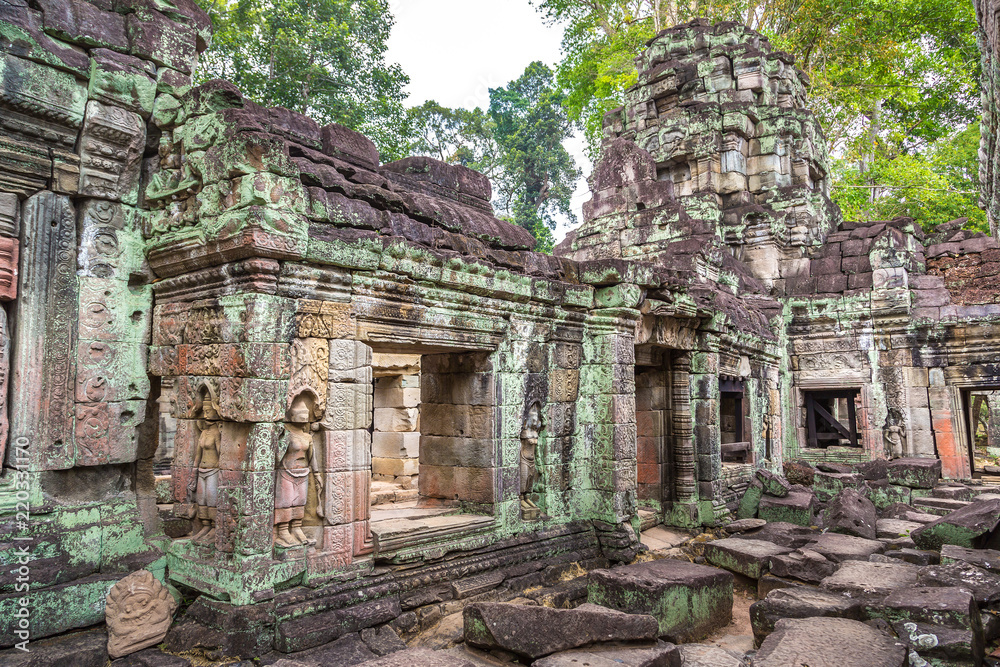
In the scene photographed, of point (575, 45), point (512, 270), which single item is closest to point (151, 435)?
point (512, 270)

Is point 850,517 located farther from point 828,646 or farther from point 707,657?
point 828,646

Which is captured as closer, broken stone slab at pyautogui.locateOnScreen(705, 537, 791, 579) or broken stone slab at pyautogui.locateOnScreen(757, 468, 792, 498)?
broken stone slab at pyautogui.locateOnScreen(705, 537, 791, 579)

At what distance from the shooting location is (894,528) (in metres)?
7.96

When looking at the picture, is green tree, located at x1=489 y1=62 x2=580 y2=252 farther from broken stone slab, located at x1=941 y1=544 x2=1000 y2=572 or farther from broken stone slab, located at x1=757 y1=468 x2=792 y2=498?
broken stone slab, located at x1=941 y1=544 x2=1000 y2=572

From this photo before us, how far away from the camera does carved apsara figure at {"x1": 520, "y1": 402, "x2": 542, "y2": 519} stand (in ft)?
20.4

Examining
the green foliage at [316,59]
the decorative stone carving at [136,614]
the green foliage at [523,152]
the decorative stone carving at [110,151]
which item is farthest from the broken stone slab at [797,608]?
the green foliage at [523,152]

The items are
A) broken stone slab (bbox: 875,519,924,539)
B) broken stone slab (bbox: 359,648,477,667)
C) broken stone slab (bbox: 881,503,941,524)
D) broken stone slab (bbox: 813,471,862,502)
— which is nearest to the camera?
broken stone slab (bbox: 359,648,477,667)

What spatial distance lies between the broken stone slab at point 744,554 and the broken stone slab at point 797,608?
1.53m

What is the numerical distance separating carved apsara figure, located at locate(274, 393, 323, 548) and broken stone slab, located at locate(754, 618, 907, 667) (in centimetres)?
302

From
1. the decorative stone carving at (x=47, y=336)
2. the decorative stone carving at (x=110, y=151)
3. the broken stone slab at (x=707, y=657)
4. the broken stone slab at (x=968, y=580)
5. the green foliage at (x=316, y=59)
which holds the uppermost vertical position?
the green foliage at (x=316, y=59)

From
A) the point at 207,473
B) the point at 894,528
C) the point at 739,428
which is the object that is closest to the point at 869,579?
the point at 894,528

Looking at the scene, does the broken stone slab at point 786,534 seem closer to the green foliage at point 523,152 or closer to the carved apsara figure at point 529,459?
the carved apsara figure at point 529,459

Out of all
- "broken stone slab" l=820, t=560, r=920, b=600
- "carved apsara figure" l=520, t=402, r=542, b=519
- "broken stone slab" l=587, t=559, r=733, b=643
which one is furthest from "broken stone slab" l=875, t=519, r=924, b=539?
"carved apsara figure" l=520, t=402, r=542, b=519

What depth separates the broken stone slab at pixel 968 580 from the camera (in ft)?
14.7
